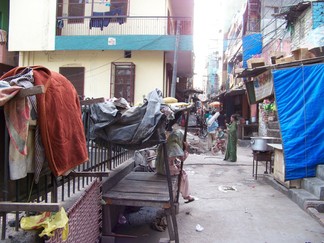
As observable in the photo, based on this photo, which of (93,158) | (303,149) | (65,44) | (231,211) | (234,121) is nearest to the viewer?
(93,158)

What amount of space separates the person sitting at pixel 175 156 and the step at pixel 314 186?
2.52 meters

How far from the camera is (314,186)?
7.10 metres

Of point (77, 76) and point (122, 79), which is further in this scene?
point (77, 76)

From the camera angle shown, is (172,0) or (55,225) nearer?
→ (55,225)

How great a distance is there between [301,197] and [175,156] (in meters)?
3.07

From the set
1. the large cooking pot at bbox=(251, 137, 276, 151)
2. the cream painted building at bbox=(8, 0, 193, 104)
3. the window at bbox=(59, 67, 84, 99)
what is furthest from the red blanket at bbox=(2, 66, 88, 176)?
the window at bbox=(59, 67, 84, 99)

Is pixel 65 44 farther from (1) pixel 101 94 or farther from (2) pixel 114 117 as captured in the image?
(2) pixel 114 117

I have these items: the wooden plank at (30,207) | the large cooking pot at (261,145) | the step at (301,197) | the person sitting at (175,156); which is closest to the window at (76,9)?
the large cooking pot at (261,145)

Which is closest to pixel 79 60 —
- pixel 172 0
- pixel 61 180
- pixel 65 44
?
pixel 65 44

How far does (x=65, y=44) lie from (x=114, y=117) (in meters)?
12.1

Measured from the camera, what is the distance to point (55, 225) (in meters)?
2.79

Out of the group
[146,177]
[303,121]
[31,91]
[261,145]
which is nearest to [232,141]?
[261,145]

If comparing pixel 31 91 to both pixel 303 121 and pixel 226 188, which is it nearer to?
pixel 303 121

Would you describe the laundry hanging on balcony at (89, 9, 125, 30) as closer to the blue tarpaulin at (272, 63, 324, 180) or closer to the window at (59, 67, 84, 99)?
the window at (59, 67, 84, 99)
